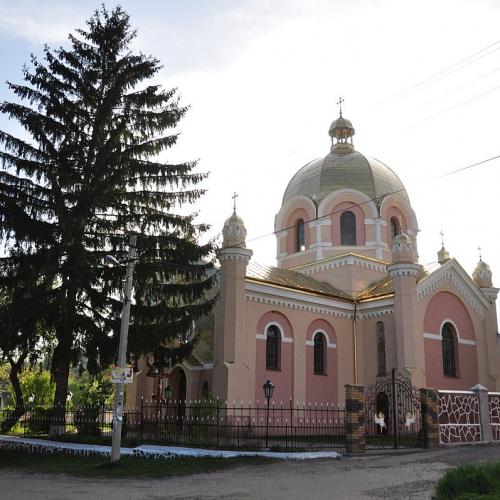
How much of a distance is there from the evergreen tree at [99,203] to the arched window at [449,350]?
1253 centimetres

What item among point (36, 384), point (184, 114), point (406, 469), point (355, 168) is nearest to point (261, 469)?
point (406, 469)

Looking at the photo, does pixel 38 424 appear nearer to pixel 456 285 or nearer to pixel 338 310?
pixel 338 310

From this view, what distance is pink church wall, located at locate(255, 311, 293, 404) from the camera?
23.1 meters

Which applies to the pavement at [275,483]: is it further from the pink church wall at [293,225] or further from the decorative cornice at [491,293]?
the pink church wall at [293,225]

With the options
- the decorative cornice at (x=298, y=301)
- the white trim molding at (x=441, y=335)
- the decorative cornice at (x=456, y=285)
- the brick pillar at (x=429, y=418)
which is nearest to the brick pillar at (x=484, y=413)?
the brick pillar at (x=429, y=418)

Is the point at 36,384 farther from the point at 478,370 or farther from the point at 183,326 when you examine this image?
the point at 478,370

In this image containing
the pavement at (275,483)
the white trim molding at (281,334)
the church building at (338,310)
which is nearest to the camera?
the pavement at (275,483)

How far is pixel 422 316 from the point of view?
25109 millimetres

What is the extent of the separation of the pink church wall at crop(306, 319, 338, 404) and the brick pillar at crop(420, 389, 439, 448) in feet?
22.8

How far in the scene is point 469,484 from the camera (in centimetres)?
819

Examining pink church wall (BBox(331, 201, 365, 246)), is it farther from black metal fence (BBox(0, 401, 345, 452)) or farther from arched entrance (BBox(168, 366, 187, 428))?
arched entrance (BBox(168, 366, 187, 428))

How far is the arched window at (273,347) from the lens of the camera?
23812mm

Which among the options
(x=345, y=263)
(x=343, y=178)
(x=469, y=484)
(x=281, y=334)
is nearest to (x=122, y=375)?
(x=469, y=484)

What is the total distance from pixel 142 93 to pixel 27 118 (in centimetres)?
384
